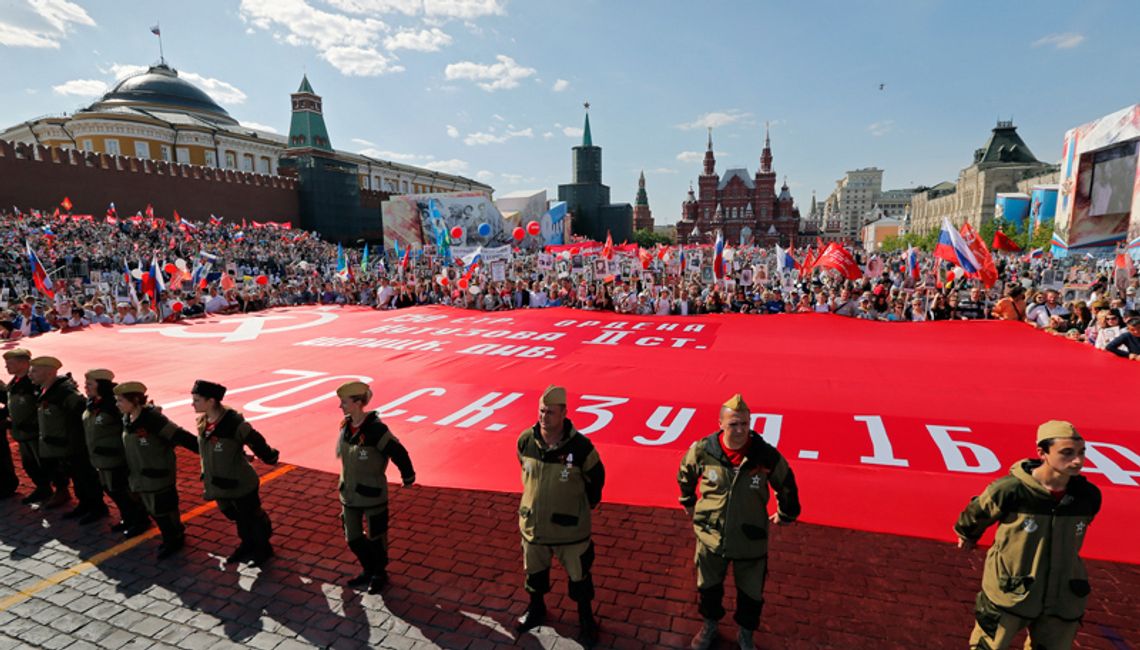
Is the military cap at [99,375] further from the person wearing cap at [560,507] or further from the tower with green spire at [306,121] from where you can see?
the tower with green spire at [306,121]

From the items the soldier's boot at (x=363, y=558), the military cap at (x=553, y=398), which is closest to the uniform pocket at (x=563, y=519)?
the military cap at (x=553, y=398)

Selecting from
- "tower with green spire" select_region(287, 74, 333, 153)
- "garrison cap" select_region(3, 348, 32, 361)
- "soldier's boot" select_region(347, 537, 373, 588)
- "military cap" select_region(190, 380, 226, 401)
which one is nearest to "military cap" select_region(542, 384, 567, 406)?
"soldier's boot" select_region(347, 537, 373, 588)

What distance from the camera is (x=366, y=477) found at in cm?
418

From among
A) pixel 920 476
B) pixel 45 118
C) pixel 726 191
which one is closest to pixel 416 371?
pixel 920 476

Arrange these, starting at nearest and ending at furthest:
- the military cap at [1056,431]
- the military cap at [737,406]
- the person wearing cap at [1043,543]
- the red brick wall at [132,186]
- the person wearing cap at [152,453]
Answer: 1. the military cap at [1056,431]
2. the person wearing cap at [1043,543]
3. the military cap at [737,406]
4. the person wearing cap at [152,453]
5. the red brick wall at [132,186]

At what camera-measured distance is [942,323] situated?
10742 mm

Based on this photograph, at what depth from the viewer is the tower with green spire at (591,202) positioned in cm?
11506

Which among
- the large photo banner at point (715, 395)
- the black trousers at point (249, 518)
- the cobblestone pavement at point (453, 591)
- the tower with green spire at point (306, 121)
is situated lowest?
the cobblestone pavement at point (453, 591)

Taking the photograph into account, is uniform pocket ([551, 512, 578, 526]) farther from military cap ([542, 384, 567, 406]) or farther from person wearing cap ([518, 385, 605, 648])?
military cap ([542, 384, 567, 406])

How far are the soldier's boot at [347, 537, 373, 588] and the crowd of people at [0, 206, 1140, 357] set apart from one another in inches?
404

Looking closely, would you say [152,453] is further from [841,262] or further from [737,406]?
[841,262]

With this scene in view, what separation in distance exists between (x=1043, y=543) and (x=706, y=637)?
1.97m

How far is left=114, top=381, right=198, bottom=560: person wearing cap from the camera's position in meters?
4.68

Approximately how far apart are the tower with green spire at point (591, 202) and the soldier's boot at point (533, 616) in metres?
105
